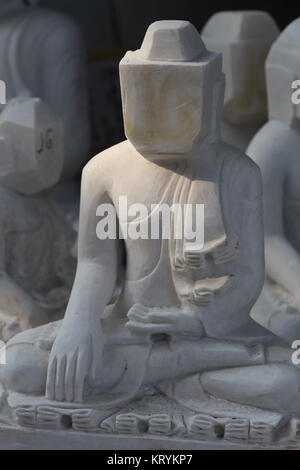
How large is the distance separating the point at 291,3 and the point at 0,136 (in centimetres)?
309

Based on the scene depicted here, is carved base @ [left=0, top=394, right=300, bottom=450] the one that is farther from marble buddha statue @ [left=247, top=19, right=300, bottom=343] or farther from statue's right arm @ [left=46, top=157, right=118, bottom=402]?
marble buddha statue @ [left=247, top=19, right=300, bottom=343]

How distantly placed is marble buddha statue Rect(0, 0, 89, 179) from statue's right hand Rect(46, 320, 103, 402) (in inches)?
72.8

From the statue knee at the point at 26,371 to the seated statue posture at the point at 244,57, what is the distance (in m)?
1.44

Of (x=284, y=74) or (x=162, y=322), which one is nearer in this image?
(x=162, y=322)

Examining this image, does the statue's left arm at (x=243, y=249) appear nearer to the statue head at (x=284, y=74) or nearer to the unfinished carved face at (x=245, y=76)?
the statue head at (x=284, y=74)

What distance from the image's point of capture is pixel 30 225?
365 cm

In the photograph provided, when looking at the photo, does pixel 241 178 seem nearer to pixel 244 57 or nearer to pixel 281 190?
pixel 281 190

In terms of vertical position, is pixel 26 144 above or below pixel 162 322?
above

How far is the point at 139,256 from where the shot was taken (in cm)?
305

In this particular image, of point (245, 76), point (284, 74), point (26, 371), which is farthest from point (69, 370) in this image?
point (245, 76)

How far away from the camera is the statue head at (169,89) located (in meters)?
2.82

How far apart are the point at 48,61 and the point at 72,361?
209 centimetres

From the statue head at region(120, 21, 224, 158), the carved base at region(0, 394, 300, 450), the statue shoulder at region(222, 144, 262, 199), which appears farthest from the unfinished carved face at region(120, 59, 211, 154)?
the carved base at region(0, 394, 300, 450)

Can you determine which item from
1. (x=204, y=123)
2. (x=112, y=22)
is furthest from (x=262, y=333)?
(x=112, y=22)
